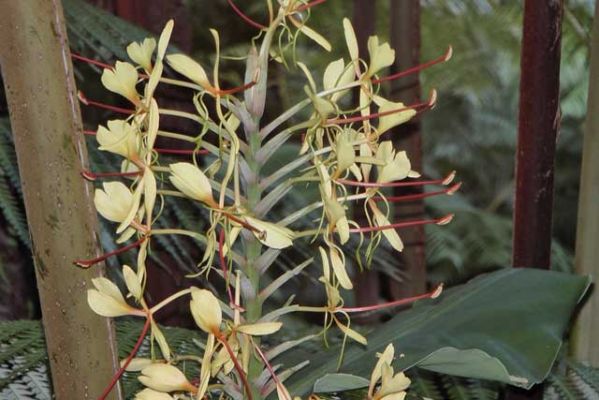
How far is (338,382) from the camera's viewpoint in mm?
398

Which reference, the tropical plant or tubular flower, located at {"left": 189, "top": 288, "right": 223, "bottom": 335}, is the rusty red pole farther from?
tubular flower, located at {"left": 189, "top": 288, "right": 223, "bottom": 335}

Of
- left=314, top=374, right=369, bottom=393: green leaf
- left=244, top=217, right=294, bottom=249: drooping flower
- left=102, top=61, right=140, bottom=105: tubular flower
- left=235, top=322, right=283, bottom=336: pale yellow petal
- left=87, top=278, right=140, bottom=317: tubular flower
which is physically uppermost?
left=102, top=61, right=140, bottom=105: tubular flower

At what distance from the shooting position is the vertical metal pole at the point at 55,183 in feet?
1.11

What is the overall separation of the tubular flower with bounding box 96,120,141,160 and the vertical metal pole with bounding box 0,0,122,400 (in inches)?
1.0

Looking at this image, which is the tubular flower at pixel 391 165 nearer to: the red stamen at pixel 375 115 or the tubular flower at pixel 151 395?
the red stamen at pixel 375 115

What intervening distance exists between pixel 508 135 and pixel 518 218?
2467mm

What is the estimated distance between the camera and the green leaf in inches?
15.4

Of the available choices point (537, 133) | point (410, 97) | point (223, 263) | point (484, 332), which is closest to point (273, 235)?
point (223, 263)

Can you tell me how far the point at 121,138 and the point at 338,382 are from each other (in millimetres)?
141

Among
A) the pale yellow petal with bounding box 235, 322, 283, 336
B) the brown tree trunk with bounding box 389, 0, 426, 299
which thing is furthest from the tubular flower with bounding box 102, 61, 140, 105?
the brown tree trunk with bounding box 389, 0, 426, 299

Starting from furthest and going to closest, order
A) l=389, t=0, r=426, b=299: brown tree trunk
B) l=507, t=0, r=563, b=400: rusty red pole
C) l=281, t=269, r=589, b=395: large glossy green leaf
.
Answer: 1. l=389, t=0, r=426, b=299: brown tree trunk
2. l=507, t=0, r=563, b=400: rusty red pole
3. l=281, t=269, r=589, b=395: large glossy green leaf

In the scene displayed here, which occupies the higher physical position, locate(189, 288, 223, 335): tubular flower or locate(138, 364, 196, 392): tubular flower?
locate(189, 288, 223, 335): tubular flower

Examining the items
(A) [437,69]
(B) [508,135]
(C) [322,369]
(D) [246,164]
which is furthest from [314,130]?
(B) [508,135]

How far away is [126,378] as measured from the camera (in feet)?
2.04
